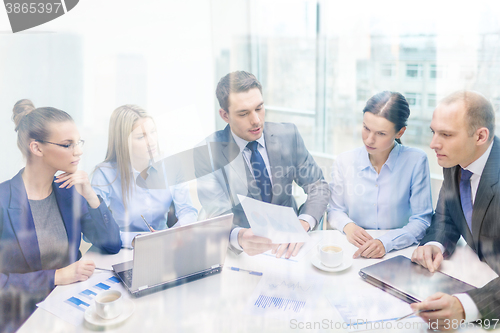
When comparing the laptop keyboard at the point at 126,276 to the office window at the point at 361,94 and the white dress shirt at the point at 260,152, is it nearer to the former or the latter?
the white dress shirt at the point at 260,152

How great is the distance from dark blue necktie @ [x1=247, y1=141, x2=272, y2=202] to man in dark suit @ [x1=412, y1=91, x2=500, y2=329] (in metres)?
0.57

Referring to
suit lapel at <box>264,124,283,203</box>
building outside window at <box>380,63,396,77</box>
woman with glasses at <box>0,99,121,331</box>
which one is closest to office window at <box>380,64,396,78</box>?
building outside window at <box>380,63,396,77</box>

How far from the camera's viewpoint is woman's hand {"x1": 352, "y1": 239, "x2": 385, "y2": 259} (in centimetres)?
85

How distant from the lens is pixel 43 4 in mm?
941

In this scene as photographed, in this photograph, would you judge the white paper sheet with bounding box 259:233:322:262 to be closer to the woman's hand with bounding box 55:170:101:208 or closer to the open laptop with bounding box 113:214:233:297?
the open laptop with bounding box 113:214:233:297

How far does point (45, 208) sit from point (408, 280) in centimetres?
95

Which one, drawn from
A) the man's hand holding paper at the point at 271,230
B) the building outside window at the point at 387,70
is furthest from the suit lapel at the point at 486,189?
the building outside window at the point at 387,70

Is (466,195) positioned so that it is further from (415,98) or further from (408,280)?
(415,98)

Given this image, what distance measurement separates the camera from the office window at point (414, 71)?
1.51m

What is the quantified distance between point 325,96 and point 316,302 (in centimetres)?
149

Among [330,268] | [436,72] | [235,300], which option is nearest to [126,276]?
[235,300]

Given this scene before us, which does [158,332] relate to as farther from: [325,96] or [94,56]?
[325,96]

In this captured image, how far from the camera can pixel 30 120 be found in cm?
90

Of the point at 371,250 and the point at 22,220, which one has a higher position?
the point at 22,220
